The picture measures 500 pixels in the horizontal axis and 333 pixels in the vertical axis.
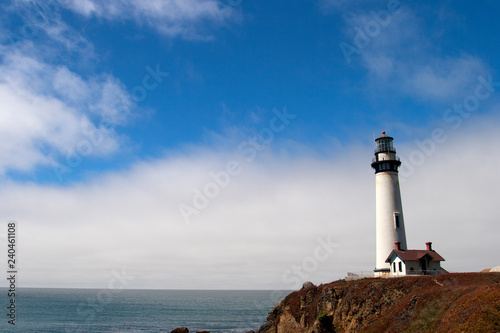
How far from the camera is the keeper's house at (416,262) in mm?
39094

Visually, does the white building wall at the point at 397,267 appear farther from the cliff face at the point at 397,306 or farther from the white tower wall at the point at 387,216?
the cliff face at the point at 397,306

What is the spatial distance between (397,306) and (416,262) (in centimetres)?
1067

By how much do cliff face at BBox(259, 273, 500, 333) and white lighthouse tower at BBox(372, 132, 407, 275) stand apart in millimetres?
5980

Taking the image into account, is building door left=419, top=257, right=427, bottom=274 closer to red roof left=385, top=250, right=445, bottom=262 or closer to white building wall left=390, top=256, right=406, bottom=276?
red roof left=385, top=250, right=445, bottom=262

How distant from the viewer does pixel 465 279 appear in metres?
30.8

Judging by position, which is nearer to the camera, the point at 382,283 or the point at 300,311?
the point at 382,283

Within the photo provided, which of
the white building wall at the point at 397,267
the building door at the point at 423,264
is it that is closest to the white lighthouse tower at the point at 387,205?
the white building wall at the point at 397,267

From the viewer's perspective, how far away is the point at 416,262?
39344 mm

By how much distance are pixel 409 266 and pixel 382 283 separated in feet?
22.2

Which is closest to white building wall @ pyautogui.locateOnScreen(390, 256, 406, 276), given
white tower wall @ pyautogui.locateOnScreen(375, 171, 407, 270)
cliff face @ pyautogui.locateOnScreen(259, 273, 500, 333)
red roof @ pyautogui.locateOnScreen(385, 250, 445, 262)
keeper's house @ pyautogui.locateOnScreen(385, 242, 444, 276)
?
keeper's house @ pyautogui.locateOnScreen(385, 242, 444, 276)

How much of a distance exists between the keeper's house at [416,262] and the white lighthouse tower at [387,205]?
1904mm

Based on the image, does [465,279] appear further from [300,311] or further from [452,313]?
[300,311]

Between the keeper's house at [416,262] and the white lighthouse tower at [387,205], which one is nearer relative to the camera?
the keeper's house at [416,262]

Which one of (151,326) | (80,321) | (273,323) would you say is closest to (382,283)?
(273,323)
